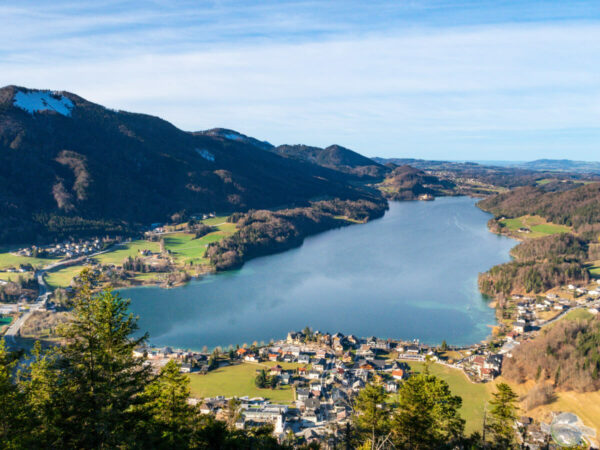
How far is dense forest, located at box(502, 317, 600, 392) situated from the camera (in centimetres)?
2611

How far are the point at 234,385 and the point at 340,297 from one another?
2304cm

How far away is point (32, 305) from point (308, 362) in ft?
93.1

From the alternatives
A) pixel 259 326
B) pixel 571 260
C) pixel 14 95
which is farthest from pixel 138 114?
pixel 571 260

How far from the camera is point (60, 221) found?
76.2m

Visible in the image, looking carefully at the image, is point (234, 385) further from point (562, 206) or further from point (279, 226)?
point (562, 206)

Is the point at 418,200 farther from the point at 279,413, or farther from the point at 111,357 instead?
the point at 111,357

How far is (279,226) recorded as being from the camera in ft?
278

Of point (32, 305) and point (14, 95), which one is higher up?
point (14, 95)

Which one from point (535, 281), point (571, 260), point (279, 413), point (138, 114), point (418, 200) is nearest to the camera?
point (279, 413)

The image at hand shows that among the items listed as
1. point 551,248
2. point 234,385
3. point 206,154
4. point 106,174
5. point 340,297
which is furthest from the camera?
point 206,154

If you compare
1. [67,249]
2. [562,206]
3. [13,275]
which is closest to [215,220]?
[67,249]

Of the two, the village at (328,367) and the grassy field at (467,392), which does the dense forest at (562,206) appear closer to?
the village at (328,367)

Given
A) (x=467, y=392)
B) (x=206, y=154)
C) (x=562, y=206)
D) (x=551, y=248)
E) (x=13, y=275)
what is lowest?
(x=467, y=392)

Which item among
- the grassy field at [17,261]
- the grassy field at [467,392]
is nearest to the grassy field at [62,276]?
the grassy field at [17,261]
